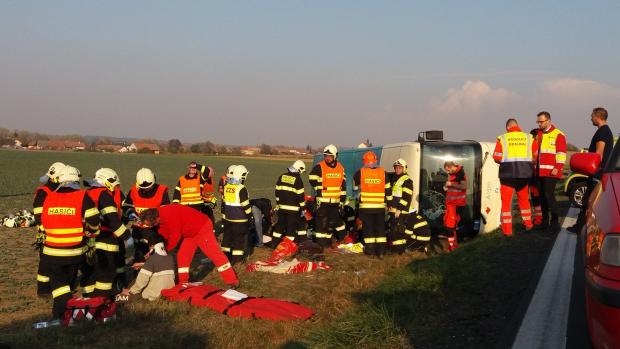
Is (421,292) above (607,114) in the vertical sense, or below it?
below

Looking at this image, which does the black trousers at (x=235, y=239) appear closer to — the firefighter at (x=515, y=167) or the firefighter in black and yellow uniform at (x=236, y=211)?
the firefighter in black and yellow uniform at (x=236, y=211)

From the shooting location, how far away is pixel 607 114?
7.30 meters

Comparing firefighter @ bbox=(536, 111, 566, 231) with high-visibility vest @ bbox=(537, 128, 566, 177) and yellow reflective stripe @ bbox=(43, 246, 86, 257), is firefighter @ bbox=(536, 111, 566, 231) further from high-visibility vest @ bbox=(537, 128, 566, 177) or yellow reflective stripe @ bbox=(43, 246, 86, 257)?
yellow reflective stripe @ bbox=(43, 246, 86, 257)

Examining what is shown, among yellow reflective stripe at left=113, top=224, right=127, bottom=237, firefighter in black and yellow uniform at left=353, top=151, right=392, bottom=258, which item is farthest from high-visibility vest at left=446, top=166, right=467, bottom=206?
yellow reflective stripe at left=113, top=224, right=127, bottom=237

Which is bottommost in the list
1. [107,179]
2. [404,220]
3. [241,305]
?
[241,305]

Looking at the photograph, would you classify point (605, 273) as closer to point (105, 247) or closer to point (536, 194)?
point (105, 247)

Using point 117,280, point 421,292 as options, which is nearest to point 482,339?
point 421,292

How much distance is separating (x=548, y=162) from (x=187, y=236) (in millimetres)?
5554

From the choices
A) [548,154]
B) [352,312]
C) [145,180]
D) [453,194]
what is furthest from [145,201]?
[548,154]

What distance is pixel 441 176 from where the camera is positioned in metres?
11.0

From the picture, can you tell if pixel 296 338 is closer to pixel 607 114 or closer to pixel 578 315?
pixel 578 315

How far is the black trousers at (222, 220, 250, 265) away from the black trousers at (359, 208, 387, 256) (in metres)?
2.18

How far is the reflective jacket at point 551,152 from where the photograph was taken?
7.86m

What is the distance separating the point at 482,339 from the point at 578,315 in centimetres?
70
